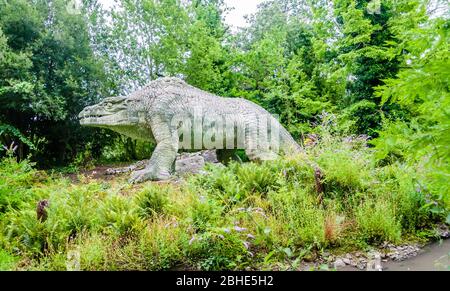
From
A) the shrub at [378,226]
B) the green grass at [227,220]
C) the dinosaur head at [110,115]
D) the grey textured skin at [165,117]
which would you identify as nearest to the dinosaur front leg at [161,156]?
the grey textured skin at [165,117]

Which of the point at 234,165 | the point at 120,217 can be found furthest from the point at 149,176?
the point at 120,217

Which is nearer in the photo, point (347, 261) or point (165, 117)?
point (347, 261)

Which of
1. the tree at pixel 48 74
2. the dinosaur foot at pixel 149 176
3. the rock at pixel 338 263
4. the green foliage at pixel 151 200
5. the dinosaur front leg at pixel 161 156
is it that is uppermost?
the tree at pixel 48 74

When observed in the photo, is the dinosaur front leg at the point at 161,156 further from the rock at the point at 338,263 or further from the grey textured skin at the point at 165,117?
the rock at the point at 338,263

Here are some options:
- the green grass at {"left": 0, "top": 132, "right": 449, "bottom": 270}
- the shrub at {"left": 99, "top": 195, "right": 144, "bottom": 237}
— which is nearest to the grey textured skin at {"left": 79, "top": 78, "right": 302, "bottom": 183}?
the green grass at {"left": 0, "top": 132, "right": 449, "bottom": 270}

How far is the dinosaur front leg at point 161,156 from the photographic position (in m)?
6.62

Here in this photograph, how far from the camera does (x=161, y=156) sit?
6.71 meters

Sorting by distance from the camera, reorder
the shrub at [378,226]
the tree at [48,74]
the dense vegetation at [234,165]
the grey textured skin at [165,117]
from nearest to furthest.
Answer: the dense vegetation at [234,165]
the shrub at [378,226]
the grey textured skin at [165,117]
the tree at [48,74]

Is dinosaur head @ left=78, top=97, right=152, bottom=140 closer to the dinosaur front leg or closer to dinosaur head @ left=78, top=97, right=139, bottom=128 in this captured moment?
dinosaur head @ left=78, top=97, right=139, bottom=128

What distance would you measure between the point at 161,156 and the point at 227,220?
284cm

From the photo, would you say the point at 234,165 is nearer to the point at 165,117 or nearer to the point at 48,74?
the point at 165,117

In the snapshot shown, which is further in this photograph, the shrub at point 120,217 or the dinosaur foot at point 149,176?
the dinosaur foot at point 149,176

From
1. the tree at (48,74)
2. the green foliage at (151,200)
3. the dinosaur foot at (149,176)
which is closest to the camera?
the green foliage at (151,200)
